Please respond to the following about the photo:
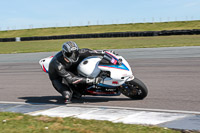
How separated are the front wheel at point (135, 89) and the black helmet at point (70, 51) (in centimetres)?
135

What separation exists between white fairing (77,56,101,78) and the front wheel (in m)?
0.74

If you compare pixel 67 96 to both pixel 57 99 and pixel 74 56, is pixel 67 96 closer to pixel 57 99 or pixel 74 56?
pixel 57 99

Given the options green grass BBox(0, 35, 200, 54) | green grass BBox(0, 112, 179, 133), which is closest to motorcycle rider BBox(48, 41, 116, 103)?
green grass BBox(0, 112, 179, 133)

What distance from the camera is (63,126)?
513cm

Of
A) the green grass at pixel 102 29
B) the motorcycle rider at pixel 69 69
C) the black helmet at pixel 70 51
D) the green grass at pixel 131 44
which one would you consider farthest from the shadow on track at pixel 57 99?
Result: the green grass at pixel 102 29

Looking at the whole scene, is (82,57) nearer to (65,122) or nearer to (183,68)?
(65,122)

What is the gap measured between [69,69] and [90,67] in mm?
640

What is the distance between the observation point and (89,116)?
19.6ft

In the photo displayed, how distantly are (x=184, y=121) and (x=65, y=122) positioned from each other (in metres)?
2.07

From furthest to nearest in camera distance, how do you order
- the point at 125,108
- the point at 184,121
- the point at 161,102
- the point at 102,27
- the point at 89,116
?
1. the point at 102,27
2. the point at 161,102
3. the point at 125,108
4. the point at 89,116
5. the point at 184,121

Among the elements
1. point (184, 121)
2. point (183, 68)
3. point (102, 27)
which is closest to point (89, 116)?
point (184, 121)

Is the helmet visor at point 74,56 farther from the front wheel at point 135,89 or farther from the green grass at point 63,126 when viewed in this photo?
the green grass at point 63,126

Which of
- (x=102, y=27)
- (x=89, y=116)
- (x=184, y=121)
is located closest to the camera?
(x=184, y=121)

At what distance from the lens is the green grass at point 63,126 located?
4758 millimetres
